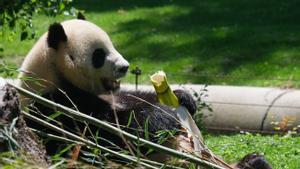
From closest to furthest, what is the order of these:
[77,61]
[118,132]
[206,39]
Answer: [118,132] < [77,61] < [206,39]

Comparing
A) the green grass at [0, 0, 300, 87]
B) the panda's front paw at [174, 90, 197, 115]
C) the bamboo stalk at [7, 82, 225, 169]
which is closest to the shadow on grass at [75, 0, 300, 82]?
the green grass at [0, 0, 300, 87]

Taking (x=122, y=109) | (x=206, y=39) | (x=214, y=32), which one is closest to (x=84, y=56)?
(x=122, y=109)

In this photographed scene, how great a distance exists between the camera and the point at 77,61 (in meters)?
5.96

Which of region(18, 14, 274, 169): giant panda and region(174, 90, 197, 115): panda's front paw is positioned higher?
region(174, 90, 197, 115): panda's front paw

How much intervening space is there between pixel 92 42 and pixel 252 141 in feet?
7.11

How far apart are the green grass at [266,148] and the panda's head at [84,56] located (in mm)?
1474

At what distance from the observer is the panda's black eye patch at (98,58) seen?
19.7 feet

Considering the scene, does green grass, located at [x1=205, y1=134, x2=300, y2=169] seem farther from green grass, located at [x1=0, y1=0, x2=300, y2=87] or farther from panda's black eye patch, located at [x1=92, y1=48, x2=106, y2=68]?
green grass, located at [x1=0, y1=0, x2=300, y2=87]

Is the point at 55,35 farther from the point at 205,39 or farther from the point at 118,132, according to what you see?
the point at 205,39

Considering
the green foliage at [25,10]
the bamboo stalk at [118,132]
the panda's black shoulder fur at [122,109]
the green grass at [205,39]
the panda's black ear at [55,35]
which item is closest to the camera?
the bamboo stalk at [118,132]

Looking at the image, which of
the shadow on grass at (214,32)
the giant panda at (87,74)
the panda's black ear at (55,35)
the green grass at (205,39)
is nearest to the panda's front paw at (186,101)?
the giant panda at (87,74)

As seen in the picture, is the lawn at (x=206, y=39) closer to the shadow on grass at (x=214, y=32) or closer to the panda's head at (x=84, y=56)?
the shadow on grass at (x=214, y=32)

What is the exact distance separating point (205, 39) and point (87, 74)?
7.56 m

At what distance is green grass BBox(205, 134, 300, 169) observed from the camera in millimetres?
6942
